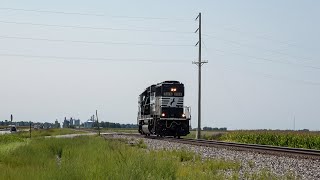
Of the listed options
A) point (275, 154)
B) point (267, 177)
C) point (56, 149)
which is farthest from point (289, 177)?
point (56, 149)

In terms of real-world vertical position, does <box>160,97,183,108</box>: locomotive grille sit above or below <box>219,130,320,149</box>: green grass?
above

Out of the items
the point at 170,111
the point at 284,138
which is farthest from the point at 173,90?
the point at 284,138

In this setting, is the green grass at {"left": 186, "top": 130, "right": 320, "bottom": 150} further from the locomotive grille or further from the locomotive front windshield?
the locomotive front windshield

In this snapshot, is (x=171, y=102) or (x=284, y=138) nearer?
(x=284, y=138)

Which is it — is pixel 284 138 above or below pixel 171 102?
below

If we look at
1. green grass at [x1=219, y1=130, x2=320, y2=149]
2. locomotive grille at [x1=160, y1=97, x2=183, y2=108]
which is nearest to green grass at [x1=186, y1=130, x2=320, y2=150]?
green grass at [x1=219, y1=130, x2=320, y2=149]

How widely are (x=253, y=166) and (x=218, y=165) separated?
118 centimetres

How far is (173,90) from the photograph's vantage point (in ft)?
127

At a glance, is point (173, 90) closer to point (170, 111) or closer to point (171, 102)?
point (171, 102)

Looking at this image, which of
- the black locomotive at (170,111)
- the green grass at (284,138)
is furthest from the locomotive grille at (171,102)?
the green grass at (284,138)

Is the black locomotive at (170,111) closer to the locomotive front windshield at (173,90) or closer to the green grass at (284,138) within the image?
the locomotive front windshield at (173,90)

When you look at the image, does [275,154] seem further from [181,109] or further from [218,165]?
[181,109]

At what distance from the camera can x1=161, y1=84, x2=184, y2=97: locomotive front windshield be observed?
38.4 m

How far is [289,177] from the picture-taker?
11945mm
